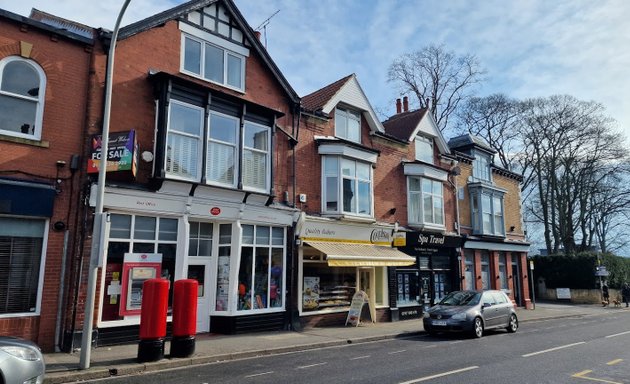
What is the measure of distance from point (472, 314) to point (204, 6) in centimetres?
1325

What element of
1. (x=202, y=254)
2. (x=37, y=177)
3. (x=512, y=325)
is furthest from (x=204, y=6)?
(x=512, y=325)

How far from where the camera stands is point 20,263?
10.8 meters

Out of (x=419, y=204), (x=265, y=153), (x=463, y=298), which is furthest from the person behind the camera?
(x=419, y=204)

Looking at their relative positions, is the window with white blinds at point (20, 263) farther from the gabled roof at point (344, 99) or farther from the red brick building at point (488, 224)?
the red brick building at point (488, 224)

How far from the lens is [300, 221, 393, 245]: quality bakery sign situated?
16969mm

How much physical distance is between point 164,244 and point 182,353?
12.9 feet

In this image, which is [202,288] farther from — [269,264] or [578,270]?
[578,270]

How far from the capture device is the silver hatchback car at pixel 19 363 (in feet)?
20.3

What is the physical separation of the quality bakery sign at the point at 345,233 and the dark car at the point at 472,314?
4158 millimetres

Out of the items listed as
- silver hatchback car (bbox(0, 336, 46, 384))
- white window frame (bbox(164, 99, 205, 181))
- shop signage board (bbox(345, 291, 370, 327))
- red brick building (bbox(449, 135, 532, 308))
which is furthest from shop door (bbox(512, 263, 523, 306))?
silver hatchback car (bbox(0, 336, 46, 384))

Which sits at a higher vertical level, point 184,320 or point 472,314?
point 184,320

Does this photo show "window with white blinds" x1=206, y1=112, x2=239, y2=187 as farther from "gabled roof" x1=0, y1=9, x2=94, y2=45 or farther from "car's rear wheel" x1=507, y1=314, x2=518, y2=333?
"car's rear wheel" x1=507, y1=314, x2=518, y2=333

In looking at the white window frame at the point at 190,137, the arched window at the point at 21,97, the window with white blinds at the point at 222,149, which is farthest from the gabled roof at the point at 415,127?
the arched window at the point at 21,97

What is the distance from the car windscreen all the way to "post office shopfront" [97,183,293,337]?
5.92 meters
